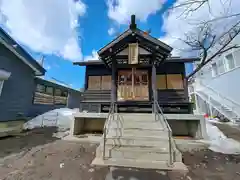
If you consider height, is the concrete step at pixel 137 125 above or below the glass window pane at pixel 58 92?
below

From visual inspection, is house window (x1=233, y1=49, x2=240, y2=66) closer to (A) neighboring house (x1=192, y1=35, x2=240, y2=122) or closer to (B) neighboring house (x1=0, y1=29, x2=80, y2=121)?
(A) neighboring house (x1=192, y1=35, x2=240, y2=122)

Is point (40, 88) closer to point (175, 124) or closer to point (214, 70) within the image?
point (175, 124)

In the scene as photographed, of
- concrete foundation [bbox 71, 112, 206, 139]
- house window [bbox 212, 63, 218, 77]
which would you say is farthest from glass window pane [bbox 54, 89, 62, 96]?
house window [bbox 212, 63, 218, 77]

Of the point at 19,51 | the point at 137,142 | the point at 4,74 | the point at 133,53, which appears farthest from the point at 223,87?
the point at 4,74

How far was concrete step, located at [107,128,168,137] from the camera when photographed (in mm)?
5371

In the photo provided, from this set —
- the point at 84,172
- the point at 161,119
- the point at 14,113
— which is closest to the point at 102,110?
the point at 161,119

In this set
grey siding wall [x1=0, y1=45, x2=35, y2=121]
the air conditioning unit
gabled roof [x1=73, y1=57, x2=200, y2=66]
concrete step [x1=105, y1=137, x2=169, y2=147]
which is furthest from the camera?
gabled roof [x1=73, y1=57, x2=200, y2=66]

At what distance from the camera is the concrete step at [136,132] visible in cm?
537

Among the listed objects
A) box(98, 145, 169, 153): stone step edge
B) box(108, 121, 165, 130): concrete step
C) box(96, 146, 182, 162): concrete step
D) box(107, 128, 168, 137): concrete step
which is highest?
box(108, 121, 165, 130): concrete step

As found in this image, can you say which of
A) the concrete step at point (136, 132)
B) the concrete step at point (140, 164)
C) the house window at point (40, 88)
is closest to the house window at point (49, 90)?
the house window at point (40, 88)

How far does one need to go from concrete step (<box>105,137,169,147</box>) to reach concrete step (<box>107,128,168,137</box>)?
0.31 m

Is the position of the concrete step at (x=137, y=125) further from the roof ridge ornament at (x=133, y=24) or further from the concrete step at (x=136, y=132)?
the roof ridge ornament at (x=133, y=24)

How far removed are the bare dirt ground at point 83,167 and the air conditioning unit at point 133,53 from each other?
4538 mm

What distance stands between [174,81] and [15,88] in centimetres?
1021
